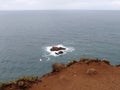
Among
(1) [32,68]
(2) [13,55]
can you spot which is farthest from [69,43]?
(1) [32,68]

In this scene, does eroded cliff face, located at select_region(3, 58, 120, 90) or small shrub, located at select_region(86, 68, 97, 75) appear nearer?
eroded cliff face, located at select_region(3, 58, 120, 90)

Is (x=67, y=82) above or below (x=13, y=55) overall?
above

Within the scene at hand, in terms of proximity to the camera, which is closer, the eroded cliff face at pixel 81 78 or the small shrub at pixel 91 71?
the eroded cliff face at pixel 81 78

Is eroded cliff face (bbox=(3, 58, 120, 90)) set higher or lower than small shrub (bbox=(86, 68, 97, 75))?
lower

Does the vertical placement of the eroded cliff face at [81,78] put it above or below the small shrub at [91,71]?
below

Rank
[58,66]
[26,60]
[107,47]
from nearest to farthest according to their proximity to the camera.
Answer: [58,66], [26,60], [107,47]

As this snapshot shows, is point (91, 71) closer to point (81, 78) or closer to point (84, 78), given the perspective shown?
point (84, 78)

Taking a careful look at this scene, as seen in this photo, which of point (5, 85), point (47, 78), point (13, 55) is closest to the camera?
point (5, 85)

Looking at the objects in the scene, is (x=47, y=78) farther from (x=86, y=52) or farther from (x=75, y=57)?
(x=86, y=52)
